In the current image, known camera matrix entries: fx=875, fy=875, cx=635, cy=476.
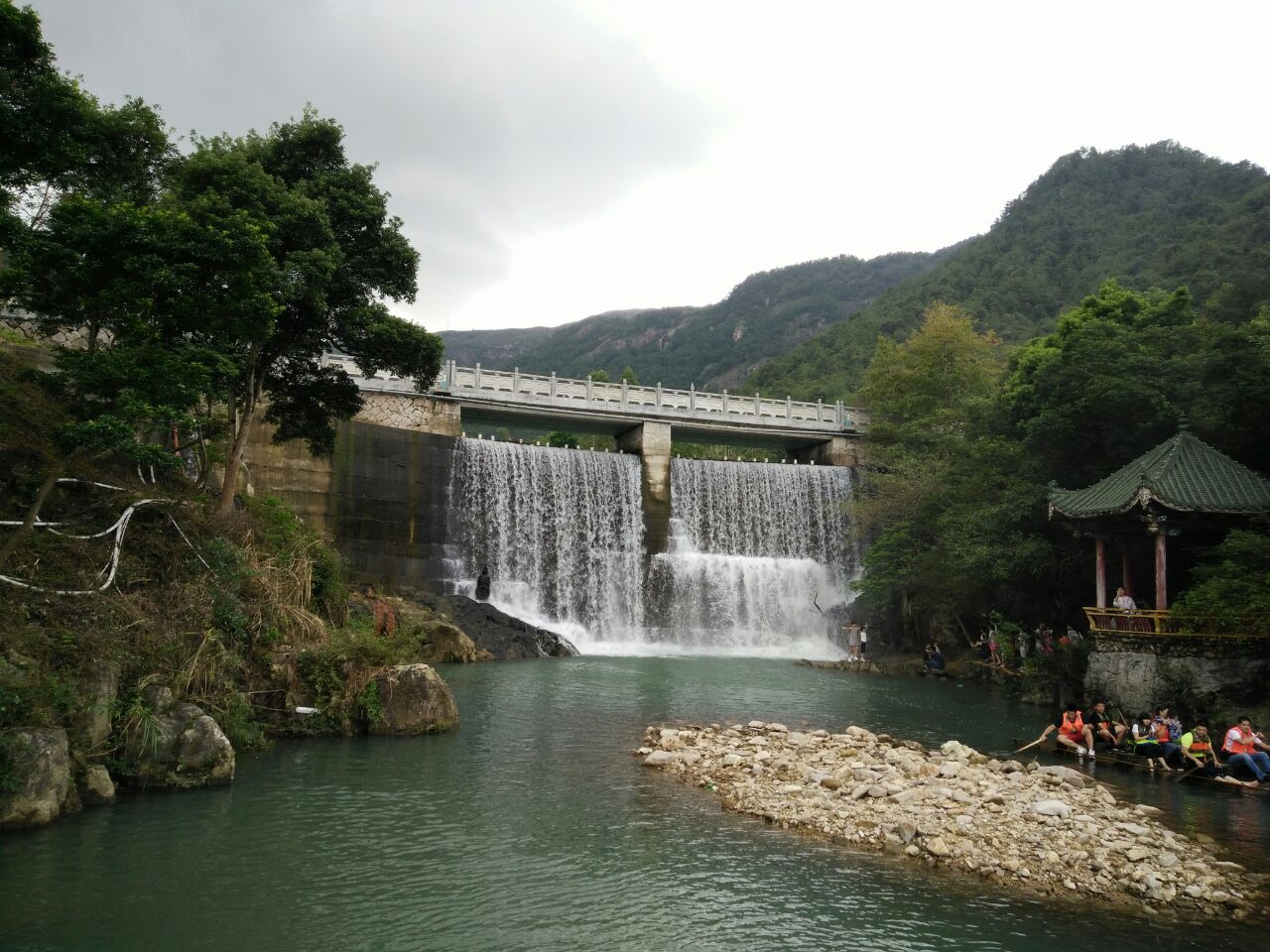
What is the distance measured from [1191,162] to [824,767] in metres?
83.9

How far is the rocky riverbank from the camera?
7.59 m

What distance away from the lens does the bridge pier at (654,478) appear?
33.1 m

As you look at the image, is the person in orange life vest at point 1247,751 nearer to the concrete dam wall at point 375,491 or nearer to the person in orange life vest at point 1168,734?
the person in orange life vest at point 1168,734

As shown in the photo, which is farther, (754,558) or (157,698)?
(754,558)

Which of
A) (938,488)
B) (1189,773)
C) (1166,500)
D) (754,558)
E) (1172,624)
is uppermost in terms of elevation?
(938,488)

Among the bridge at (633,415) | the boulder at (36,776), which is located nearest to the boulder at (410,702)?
the boulder at (36,776)

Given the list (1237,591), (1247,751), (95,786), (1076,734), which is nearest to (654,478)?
(1076,734)

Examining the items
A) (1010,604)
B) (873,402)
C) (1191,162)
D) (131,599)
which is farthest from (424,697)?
(1191,162)

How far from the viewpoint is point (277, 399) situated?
1856cm

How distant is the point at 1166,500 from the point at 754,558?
19283 millimetres

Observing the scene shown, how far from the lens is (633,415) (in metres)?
34.5

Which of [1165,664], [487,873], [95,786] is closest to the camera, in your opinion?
[487,873]

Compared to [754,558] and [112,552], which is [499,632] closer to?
[754,558]

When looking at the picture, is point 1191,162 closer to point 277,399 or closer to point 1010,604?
point 1010,604
